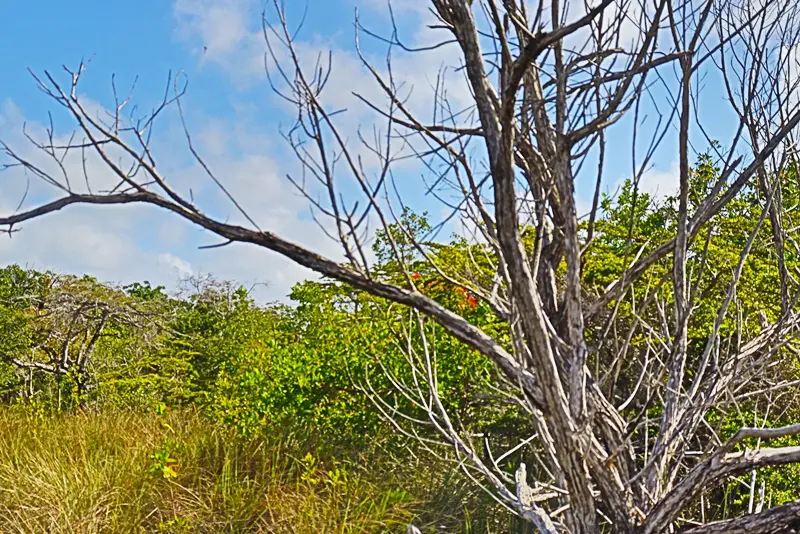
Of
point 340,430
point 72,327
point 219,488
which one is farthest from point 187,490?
point 72,327

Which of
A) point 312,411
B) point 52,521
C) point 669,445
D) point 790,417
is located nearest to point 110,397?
point 312,411

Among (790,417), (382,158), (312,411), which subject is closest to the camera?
(382,158)

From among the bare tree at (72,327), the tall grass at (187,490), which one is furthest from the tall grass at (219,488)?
the bare tree at (72,327)

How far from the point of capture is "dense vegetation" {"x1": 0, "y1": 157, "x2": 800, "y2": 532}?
12.4 feet

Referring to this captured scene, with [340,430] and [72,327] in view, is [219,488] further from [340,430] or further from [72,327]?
[72,327]

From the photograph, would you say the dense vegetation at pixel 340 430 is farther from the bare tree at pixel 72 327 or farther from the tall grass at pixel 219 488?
the bare tree at pixel 72 327

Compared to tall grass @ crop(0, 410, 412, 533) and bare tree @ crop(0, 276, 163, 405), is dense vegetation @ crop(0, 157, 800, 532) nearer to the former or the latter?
tall grass @ crop(0, 410, 412, 533)

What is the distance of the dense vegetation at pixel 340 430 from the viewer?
377cm

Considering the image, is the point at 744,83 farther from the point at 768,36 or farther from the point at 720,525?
the point at 720,525

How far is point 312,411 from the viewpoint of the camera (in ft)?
15.6

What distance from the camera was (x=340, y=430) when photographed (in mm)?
4777

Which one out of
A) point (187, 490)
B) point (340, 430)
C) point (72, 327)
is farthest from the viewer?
point (72, 327)

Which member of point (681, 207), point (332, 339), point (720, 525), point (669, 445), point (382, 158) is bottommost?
point (720, 525)

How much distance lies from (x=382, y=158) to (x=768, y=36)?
1.52 meters
